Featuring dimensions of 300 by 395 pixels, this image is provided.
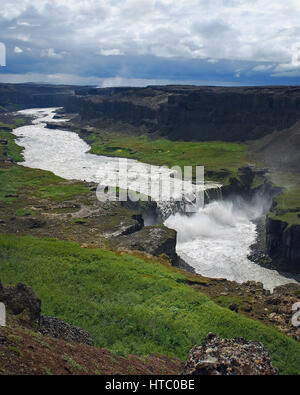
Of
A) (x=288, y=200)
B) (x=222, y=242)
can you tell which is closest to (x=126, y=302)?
(x=222, y=242)

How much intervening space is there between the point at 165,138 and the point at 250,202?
7450cm

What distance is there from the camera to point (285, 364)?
24.3 metres

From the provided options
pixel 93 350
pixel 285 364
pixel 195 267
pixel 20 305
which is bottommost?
pixel 195 267

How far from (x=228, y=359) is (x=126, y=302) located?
521 inches

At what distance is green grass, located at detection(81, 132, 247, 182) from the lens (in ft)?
359

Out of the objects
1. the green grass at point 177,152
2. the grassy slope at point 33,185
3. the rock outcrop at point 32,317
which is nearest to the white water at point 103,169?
the green grass at point 177,152

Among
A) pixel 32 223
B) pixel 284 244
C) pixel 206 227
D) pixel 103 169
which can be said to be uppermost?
pixel 103 169

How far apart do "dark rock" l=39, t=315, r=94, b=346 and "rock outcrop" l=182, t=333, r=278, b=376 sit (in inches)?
284

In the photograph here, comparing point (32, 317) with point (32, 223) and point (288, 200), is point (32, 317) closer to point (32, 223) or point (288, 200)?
point (32, 223)

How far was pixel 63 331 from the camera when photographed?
75.2 ft

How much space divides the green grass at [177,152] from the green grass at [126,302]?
61192 mm

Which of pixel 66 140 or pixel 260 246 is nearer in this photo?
pixel 260 246

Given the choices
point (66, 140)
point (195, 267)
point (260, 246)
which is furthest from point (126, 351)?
point (66, 140)
